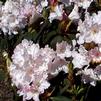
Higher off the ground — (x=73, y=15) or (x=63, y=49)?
(x=73, y=15)

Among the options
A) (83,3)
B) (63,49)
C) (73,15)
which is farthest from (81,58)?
(83,3)

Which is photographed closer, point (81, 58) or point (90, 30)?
point (81, 58)

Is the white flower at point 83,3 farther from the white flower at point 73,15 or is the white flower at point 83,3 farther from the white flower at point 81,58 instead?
the white flower at point 81,58

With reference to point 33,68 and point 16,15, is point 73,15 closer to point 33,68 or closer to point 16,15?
point 16,15

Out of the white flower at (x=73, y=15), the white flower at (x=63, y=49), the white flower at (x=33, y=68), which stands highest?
the white flower at (x=73, y=15)

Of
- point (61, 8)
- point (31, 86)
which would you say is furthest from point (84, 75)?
point (61, 8)

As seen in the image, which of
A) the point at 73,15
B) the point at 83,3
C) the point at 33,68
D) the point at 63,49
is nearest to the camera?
the point at 33,68

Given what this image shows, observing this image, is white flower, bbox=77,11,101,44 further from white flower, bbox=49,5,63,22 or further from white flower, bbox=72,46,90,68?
white flower, bbox=49,5,63,22

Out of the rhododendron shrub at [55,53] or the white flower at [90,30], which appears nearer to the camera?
the rhododendron shrub at [55,53]

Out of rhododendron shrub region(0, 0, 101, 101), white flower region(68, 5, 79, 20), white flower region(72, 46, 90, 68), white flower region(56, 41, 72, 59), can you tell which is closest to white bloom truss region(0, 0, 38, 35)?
rhododendron shrub region(0, 0, 101, 101)

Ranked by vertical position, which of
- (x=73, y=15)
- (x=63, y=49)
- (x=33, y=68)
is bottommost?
(x=33, y=68)

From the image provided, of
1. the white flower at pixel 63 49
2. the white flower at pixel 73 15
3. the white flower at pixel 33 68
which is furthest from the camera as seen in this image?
the white flower at pixel 73 15

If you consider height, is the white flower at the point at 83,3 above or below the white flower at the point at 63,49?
above

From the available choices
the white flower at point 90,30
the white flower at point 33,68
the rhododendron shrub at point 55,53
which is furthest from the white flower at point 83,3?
the white flower at point 33,68
